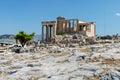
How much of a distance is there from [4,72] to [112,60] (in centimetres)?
803

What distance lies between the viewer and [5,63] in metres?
24.3

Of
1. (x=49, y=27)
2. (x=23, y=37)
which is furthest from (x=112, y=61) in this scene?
(x=49, y=27)

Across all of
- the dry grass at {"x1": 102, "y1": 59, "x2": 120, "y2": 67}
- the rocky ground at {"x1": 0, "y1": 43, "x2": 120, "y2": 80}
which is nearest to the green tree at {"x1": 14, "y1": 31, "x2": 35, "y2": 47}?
the rocky ground at {"x1": 0, "y1": 43, "x2": 120, "y2": 80}

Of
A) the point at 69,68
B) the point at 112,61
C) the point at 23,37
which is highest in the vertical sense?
the point at 23,37

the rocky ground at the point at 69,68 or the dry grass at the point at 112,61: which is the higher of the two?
the dry grass at the point at 112,61

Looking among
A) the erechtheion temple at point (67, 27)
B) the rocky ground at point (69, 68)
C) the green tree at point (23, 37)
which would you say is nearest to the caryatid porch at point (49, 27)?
the erechtheion temple at point (67, 27)

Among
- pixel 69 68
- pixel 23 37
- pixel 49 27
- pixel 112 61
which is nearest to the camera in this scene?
pixel 69 68

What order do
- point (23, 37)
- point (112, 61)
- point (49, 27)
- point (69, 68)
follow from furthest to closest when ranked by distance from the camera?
point (49, 27)
point (23, 37)
point (112, 61)
point (69, 68)

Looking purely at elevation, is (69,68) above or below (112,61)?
below

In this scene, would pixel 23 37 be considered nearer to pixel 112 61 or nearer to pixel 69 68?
pixel 69 68

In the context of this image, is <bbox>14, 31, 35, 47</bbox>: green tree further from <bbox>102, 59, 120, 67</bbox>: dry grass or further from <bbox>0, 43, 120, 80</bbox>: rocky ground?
<bbox>102, 59, 120, 67</bbox>: dry grass

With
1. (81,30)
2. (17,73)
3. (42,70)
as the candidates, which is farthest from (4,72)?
(81,30)

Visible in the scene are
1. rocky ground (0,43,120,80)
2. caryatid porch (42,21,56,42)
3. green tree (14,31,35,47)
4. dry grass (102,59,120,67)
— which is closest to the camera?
rocky ground (0,43,120,80)

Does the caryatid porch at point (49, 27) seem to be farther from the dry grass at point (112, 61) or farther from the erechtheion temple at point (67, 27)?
the dry grass at point (112, 61)
